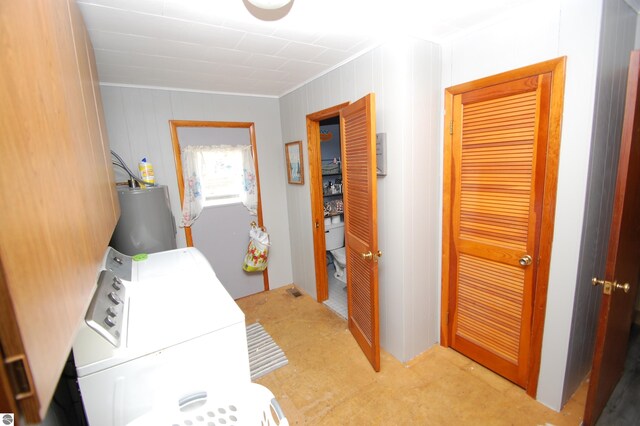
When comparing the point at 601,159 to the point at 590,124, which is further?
the point at 601,159

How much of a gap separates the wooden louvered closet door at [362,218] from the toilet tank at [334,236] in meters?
1.31

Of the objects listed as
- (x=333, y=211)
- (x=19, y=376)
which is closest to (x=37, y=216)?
(x=19, y=376)

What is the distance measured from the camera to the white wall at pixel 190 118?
257 cm

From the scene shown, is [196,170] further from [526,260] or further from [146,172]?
[526,260]

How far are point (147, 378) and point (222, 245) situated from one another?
2.17m

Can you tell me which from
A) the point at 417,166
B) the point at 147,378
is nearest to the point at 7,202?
the point at 147,378

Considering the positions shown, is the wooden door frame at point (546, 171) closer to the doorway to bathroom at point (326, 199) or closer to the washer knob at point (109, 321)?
the doorway to bathroom at point (326, 199)

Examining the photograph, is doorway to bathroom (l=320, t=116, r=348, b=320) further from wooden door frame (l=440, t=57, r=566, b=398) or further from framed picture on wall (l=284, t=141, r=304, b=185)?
wooden door frame (l=440, t=57, r=566, b=398)

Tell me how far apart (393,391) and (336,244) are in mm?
2145

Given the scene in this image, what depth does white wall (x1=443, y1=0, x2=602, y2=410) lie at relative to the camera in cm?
139

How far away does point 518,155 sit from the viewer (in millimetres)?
1689

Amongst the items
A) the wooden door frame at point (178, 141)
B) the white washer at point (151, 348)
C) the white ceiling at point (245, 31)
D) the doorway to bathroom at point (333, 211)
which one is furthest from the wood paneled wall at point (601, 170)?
the wooden door frame at point (178, 141)

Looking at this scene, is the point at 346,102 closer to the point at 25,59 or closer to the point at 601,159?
the point at 601,159

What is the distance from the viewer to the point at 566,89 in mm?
1464
